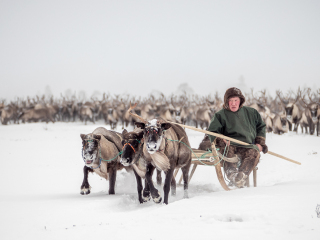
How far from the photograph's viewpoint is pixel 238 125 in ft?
19.6

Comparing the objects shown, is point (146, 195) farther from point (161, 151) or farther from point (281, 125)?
point (281, 125)

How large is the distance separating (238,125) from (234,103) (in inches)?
16.0

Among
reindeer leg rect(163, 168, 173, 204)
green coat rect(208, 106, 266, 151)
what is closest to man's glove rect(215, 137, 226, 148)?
green coat rect(208, 106, 266, 151)

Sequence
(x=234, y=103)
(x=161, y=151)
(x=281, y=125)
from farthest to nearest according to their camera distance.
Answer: (x=281, y=125), (x=234, y=103), (x=161, y=151)

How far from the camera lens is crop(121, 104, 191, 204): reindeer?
501cm

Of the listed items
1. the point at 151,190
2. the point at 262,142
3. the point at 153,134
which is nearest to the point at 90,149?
the point at 151,190

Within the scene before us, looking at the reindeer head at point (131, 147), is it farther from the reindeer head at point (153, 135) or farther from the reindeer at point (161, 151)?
the reindeer head at point (153, 135)

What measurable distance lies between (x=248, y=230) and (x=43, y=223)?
8.94 ft

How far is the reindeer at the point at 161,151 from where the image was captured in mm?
5012

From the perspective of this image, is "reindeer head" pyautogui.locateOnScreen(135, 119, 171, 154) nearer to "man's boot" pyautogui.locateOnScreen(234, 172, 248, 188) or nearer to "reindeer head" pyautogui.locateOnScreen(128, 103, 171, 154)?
"reindeer head" pyautogui.locateOnScreen(128, 103, 171, 154)

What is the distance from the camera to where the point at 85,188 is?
630 centimetres

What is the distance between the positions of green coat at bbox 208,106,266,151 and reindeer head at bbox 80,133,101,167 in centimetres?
214

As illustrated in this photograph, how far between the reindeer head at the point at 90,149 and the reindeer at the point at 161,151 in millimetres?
868

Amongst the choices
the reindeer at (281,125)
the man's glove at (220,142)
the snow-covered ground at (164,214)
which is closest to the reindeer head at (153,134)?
the snow-covered ground at (164,214)
